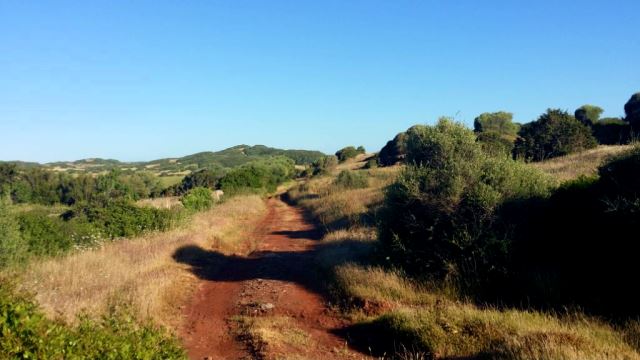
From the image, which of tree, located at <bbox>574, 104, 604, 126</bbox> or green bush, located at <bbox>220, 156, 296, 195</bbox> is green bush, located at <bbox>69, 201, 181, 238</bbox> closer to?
green bush, located at <bbox>220, 156, 296, 195</bbox>

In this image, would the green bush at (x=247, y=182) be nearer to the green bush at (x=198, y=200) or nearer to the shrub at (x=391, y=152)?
the green bush at (x=198, y=200)

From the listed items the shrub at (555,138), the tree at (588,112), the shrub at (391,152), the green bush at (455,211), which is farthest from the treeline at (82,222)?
the tree at (588,112)

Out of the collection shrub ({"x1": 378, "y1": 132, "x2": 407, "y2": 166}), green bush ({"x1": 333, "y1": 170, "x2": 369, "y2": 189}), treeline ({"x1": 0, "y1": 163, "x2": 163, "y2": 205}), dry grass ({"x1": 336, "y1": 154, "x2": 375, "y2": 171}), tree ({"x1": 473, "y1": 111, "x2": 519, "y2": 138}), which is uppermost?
tree ({"x1": 473, "y1": 111, "x2": 519, "y2": 138})

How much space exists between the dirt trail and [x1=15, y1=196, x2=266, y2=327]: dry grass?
1.71 ft

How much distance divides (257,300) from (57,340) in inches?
262

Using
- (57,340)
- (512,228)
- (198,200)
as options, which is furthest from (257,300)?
(198,200)

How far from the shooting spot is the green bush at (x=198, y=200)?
27669 mm

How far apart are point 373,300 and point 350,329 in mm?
1057

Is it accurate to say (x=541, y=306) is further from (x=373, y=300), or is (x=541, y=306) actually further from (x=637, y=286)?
(x=373, y=300)

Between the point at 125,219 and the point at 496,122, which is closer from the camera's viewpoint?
the point at 125,219

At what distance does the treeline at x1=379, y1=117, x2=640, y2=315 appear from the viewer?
797cm

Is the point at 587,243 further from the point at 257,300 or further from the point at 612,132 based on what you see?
the point at 612,132

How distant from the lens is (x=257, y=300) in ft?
34.2

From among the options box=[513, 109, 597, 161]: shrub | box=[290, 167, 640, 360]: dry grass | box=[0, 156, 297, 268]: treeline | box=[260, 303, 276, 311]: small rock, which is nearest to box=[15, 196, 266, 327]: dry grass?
box=[0, 156, 297, 268]: treeline
